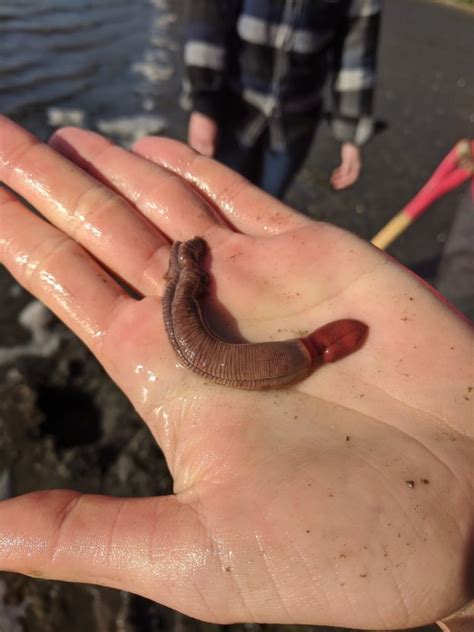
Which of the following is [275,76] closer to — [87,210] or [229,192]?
[229,192]

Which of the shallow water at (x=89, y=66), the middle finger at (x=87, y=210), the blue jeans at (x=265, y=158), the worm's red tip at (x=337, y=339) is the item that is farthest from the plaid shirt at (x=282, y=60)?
the shallow water at (x=89, y=66)

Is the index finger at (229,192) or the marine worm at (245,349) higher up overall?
the index finger at (229,192)

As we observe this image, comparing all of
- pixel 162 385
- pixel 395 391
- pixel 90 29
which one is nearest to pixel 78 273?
pixel 162 385

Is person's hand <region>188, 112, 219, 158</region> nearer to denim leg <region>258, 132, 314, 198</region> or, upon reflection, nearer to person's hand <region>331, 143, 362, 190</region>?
denim leg <region>258, 132, 314, 198</region>

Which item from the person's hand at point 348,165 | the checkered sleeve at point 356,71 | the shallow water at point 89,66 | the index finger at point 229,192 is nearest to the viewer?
the index finger at point 229,192

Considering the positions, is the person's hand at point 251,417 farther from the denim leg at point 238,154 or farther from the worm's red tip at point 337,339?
the denim leg at point 238,154

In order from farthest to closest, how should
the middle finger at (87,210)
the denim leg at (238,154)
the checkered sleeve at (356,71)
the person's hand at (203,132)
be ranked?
the denim leg at (238,154), the person's hand at (203,132), the checkered sleeve at (356,71), the middle finger at (87,210)

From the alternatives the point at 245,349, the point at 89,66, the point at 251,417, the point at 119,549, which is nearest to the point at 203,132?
the point at 245,349
